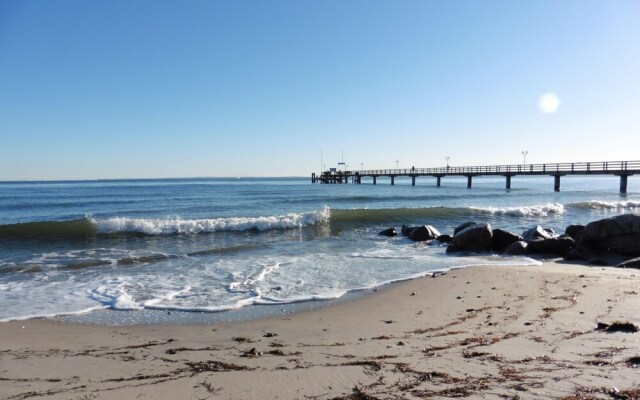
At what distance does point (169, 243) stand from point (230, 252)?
3275mm

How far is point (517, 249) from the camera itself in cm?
1234

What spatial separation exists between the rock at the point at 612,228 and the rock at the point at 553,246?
396mm

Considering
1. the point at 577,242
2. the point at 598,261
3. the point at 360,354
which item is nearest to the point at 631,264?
the point at 598,261

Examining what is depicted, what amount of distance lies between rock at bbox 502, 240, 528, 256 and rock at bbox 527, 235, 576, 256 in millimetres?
228

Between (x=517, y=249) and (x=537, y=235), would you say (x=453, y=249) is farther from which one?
(x=537, y=235)

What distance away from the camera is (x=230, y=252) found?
1353 cm

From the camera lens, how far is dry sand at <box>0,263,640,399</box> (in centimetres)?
359

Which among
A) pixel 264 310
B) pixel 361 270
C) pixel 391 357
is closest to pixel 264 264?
pixel 361 270

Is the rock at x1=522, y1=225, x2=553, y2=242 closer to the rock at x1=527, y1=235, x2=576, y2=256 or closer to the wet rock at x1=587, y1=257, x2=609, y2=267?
the rock at x1=527, y1=235, x2=576, y2=256

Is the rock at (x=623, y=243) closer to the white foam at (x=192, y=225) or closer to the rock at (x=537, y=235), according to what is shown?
the rock at (x=537, y=235)

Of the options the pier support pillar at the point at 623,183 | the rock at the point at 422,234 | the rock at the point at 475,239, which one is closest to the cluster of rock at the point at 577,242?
the rock at the point at 475,239

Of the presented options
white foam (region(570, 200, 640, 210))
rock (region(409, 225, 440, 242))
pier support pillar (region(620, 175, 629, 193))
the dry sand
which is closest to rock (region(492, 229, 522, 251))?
rock (region(409, 225, 440, 242))

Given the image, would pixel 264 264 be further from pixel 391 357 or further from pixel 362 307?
pixel 391 357

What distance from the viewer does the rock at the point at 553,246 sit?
12.2m
